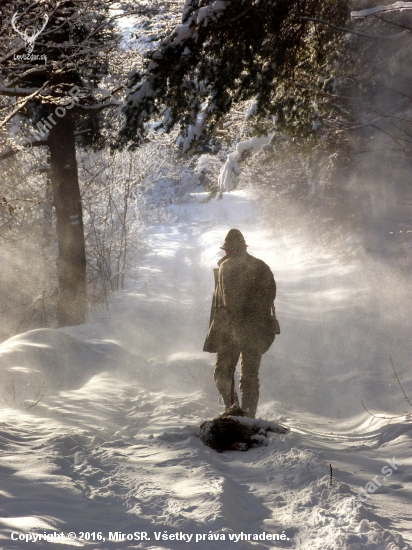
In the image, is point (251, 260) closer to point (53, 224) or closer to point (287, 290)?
point (287, 290)

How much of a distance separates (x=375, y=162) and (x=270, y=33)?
8375 millimetres

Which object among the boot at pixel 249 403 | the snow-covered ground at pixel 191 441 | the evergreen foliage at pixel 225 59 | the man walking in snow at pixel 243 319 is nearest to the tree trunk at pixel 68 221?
the snow-covered ground at pixel 191 441

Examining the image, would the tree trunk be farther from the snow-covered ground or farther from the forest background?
the snow-covered ground

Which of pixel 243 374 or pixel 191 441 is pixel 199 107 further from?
pixel 191 441

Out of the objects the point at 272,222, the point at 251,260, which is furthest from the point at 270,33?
the point at 272,222

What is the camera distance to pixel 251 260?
582cm

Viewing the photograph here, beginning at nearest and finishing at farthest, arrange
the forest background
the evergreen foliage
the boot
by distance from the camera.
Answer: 1. the boot
2. the evergreen foliage
3. the forest background

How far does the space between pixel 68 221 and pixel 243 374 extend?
5.95 metres

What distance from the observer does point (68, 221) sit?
10.1 m

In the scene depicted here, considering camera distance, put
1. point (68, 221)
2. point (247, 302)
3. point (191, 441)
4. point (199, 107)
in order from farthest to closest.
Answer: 1. point (68, 221)
2. point (199, 107)
3. point (247, 302)
4. point (191, 441)

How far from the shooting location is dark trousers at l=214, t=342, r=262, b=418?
573cm

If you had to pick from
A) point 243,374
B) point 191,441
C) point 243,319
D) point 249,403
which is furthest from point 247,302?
point 191,441

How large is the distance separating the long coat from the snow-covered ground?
3.44ft

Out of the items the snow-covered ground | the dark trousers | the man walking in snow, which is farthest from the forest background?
the dark trousers
